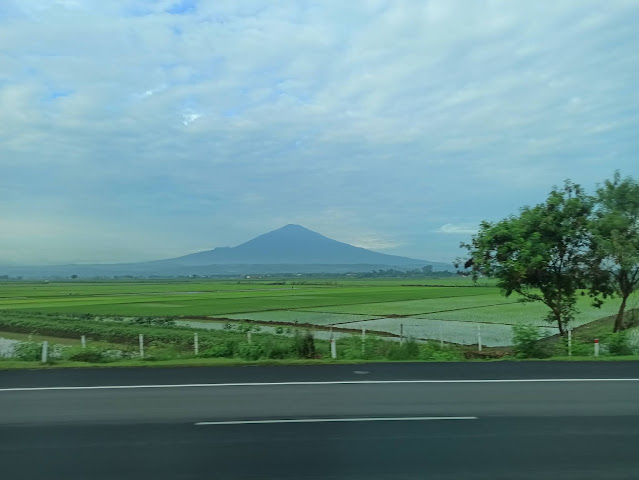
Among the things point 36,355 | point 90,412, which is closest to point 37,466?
point 90,412

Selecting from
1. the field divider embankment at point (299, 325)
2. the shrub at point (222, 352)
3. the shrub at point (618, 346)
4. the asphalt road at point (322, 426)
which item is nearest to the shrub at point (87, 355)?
the shrub at point (222, 352)

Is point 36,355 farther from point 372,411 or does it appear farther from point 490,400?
point 490,400

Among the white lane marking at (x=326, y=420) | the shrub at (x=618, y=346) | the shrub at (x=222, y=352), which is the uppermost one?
the white lane marking at (x=326, y=420)

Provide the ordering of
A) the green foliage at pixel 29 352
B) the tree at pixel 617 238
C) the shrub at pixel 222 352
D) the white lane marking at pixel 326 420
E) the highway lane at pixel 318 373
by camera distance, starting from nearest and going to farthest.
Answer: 1. the white lane marking at pixel 326 420
2. the highway lane at pixel 318 373
3. the green foliage at pixel 29 352
4. the shrub at pixel 222 352
5. the tree at pixel 617 238

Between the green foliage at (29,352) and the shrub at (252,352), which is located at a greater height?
the green foliage at (29,352)

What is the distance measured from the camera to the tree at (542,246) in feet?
67.3

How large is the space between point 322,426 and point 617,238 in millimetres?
17242

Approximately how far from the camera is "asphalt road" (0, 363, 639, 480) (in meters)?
5.52

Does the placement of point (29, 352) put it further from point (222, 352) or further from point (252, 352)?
point (252, 352)

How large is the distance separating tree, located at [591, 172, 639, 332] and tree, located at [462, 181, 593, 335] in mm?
545

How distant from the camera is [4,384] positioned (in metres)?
10.5

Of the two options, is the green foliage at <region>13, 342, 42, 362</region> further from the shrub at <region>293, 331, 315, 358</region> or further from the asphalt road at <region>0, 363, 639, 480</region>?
the shrub at <region>293, 331, 315, 358</region>

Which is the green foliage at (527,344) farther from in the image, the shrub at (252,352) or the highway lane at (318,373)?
the shrub at (252,352)

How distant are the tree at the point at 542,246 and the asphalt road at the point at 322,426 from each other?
938 centimetres
